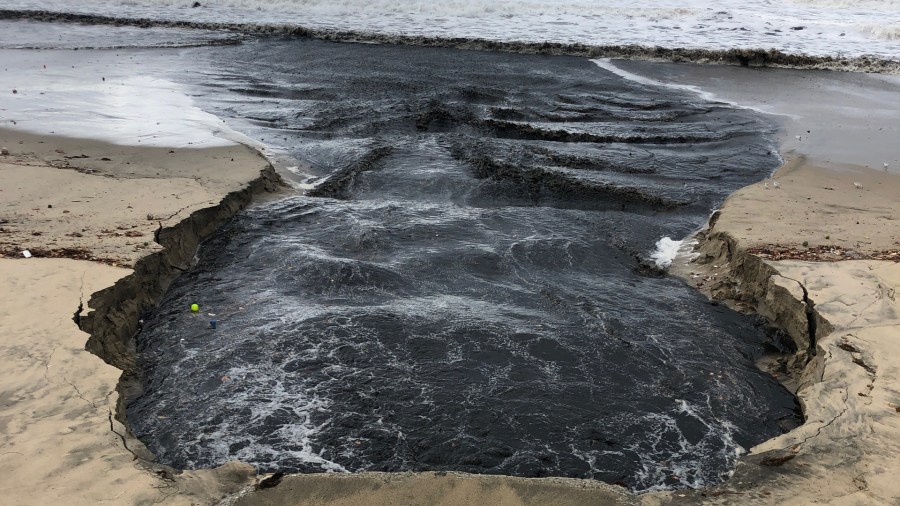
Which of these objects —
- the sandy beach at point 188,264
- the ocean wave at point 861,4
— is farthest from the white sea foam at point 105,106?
the ocean wave at point 861,4

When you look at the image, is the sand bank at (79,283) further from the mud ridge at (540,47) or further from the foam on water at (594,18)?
the foam on water at (594,18)

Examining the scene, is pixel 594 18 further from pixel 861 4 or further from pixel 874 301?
pixel 874 301

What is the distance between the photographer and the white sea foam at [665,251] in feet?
27.8

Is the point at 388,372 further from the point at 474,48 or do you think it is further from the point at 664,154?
the point at 474,48

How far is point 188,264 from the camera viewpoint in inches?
311

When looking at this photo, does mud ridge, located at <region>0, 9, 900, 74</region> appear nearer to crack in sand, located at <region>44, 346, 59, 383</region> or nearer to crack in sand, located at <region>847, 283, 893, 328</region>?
crack in sand, located at <region>847, 283, 893, 328</region>

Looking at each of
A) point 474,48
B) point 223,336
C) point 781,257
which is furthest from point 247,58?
point 781,257

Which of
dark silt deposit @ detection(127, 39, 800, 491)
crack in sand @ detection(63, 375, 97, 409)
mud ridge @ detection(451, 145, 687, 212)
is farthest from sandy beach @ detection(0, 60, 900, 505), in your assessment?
mud ridge @ detection(451, 145, 687, 212)

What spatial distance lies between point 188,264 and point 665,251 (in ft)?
18.1

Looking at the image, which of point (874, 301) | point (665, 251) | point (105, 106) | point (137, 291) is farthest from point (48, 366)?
point (105, 106)

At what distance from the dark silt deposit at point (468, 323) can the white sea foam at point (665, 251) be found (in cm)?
13

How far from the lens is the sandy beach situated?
4.35 m

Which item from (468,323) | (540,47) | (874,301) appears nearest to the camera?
(874,301)

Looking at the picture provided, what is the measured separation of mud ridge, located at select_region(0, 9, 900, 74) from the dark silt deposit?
9.45 metres
